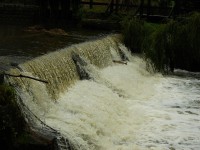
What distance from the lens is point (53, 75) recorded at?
44.3 ft

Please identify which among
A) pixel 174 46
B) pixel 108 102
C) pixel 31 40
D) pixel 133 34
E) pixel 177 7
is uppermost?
pixel 177 7

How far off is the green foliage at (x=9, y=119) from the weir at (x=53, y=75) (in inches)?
13.7

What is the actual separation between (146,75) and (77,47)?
3363 millimetres

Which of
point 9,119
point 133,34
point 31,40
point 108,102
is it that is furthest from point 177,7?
point 9,119

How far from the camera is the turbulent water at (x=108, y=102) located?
1106 centimetres

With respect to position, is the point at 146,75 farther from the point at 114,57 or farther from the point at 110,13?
the point at 110,13

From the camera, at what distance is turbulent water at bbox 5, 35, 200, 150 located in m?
11.1

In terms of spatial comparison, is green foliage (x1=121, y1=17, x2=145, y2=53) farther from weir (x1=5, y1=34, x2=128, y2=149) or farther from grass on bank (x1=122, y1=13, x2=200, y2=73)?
weir (x1=5, y1=34, x2=128, y2=149)

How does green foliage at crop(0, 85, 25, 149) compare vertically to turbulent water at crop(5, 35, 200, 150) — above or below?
above

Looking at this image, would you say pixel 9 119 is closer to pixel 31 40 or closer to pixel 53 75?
pixel 53 75

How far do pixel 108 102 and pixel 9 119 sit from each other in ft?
17.8

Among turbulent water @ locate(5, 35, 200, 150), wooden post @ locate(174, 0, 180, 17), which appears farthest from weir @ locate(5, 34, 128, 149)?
wooden post @ locate(174, 0, 180, 17)

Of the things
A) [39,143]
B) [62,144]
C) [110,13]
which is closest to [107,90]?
[62,144]

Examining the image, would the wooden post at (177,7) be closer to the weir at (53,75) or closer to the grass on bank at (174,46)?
the grass on bank at (174,46)
